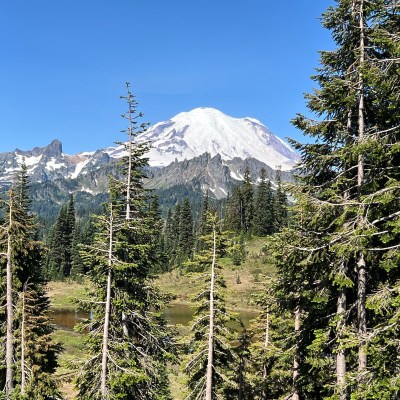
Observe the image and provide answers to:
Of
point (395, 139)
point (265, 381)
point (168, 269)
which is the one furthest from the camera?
point (168, 269)

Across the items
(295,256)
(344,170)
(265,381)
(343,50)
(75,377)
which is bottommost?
(265,381)

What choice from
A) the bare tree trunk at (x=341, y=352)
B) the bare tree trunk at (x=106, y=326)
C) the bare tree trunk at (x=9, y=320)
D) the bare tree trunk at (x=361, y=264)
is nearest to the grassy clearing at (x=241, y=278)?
the bare tree trunk at (x=9, y=320)

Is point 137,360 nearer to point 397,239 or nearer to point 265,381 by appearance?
point 265,381

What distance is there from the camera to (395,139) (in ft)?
31.2

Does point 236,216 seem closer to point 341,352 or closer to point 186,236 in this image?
point 186,236

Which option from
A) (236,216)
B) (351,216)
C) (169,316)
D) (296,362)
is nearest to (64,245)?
(169,316)

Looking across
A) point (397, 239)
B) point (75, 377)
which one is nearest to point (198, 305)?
point (75, 377)

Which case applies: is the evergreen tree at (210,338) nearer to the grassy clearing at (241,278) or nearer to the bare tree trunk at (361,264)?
the bare tree trunk at (361,264)

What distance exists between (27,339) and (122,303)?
5563 millimetres

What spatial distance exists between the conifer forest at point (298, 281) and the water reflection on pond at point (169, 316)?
3787 cm

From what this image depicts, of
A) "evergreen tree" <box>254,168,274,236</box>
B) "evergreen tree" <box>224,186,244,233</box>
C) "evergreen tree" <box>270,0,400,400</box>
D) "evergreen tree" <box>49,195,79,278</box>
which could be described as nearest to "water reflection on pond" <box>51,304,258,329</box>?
"evergreen tree" <box>49,195,79,278</box>

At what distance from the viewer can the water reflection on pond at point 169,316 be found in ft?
185

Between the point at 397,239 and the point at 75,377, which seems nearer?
the point at 397,239

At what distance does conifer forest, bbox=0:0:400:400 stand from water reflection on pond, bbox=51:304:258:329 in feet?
124
